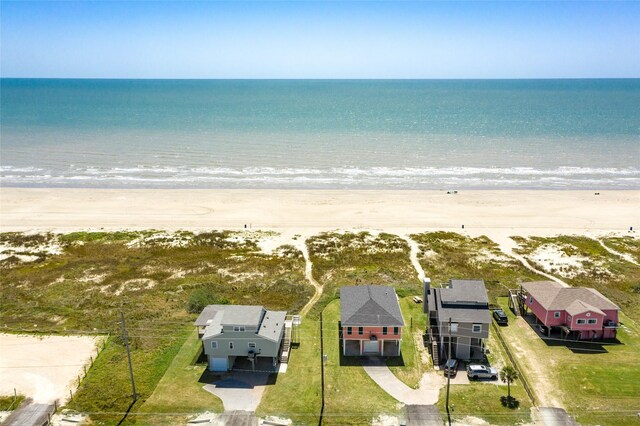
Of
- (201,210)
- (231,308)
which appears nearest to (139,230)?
(201,210)

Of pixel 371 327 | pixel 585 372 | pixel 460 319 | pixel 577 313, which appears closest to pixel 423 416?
pixel 371 327

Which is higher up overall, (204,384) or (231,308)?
(231,308)

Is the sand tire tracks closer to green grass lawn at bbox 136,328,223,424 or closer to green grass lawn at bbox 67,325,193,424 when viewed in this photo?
green grass lawn at bbox 67,325,193,424

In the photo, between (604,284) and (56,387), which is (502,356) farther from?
(56,387)

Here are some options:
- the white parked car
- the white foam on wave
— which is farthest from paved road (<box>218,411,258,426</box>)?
the white foam on wave

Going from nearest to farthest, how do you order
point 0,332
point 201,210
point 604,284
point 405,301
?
point 0,332, point 405,301, point 604,284, point 201,210

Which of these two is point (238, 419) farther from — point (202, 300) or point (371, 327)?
point (202, 300)

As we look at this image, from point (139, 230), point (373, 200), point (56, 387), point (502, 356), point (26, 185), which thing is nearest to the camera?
point (56, 387)
